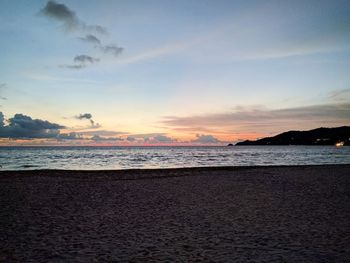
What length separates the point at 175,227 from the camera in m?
9.98

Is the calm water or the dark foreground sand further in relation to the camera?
the calm water

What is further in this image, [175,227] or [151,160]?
[151,160]

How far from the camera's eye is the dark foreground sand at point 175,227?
735 centimetres

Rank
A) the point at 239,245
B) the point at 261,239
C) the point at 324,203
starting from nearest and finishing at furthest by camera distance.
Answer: the point at 239,245
the point at 261,239
the point at 324,203

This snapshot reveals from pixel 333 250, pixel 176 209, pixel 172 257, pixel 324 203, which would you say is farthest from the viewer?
pixel 324 203

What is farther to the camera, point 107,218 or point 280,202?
point 280,202

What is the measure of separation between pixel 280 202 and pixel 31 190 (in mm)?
15069

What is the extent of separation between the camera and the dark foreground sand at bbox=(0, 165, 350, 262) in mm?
7352

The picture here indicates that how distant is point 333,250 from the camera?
24.9 ft

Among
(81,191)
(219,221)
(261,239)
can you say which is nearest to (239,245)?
(261,239)

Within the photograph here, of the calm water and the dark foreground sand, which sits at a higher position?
the dark foreground sand

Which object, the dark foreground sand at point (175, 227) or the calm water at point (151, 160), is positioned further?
the calm water at point (151, 160)

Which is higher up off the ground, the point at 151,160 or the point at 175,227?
the point at 175,227

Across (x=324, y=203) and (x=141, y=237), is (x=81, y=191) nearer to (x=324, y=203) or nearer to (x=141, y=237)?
(x=141, y=237)
